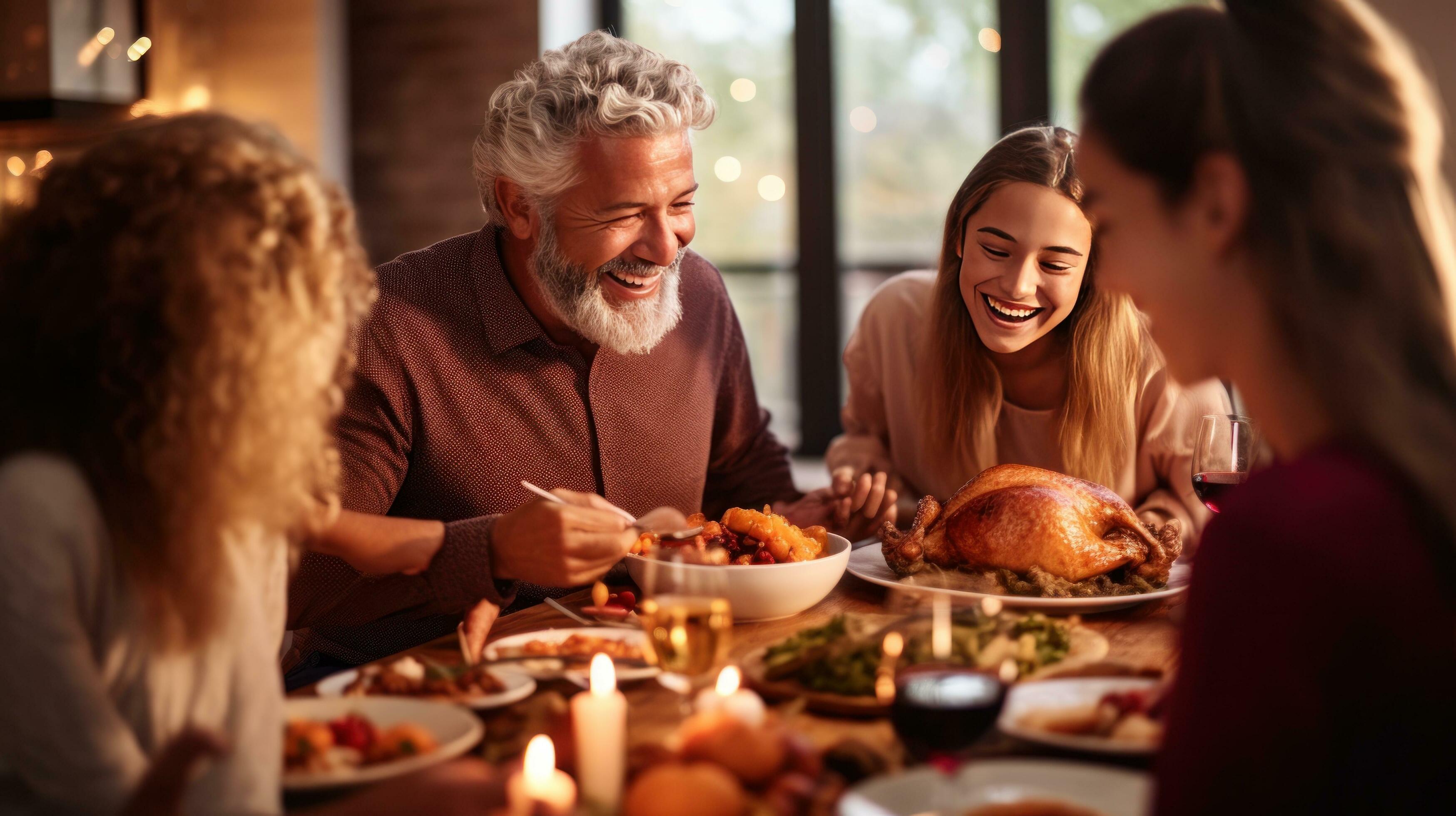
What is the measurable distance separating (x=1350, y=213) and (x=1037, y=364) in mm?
1598

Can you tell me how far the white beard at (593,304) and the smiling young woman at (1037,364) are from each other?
0.48 meters

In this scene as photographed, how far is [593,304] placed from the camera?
2.26 meters

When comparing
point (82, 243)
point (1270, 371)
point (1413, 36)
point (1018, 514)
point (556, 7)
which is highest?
Result: point (556, 7)

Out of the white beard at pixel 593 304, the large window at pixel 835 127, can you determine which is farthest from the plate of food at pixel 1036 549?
the large window at pixel 835 127

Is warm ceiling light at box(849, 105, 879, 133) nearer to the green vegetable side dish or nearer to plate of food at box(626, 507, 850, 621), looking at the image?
plate of food at box(626, 507, 850, 621)

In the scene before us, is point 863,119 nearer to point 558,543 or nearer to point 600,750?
point 558,543

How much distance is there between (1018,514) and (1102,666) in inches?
16.6

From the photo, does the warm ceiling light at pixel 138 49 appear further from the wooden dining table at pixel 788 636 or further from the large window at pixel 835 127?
the wooden dining table at pixel 788 636

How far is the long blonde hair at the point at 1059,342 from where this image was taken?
228 cm

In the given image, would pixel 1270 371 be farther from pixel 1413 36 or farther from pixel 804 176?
pixel 804 176

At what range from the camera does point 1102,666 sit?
4.70ft

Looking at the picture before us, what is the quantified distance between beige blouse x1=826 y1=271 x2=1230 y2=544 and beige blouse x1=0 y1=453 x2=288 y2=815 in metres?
1.56

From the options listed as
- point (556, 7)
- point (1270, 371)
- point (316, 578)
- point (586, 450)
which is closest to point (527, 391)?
point (586, 450)

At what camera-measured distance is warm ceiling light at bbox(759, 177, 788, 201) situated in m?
4.86
